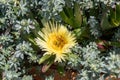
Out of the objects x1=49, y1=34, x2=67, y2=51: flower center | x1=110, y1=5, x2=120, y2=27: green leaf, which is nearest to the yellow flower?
x1=49, y1=34, x2=67, y2=51: flower center

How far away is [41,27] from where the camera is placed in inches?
87.0

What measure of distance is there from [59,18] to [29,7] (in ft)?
0.62

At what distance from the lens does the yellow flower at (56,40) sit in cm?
203

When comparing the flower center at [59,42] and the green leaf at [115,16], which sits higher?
the green leaf at [115,16]

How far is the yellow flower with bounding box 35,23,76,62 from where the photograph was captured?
6.66 feet

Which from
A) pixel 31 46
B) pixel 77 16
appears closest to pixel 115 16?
pixel 77 16

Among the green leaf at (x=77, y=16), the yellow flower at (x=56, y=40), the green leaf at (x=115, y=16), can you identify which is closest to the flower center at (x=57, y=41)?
the yellow flower at (x=56, y=40)

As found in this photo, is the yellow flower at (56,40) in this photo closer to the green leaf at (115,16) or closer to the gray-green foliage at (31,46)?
the gray-green foliage at (31,46)

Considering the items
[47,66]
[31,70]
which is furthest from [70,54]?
[31,70]

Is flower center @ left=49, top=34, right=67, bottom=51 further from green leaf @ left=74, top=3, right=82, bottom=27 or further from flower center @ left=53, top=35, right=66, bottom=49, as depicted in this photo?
green leaf @ left=74, top=3, right=82, bottom=27

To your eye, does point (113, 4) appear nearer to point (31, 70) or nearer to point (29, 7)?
point (29, 7)

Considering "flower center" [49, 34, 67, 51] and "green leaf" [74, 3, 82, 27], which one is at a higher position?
"green leaf" [74, 3, 82, 27]

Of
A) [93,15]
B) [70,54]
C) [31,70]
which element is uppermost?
[93,15]

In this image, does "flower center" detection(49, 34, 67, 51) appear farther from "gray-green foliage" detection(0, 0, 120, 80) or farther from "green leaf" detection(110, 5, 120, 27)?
"green leaf" detection(110, 5, 120, 27)
